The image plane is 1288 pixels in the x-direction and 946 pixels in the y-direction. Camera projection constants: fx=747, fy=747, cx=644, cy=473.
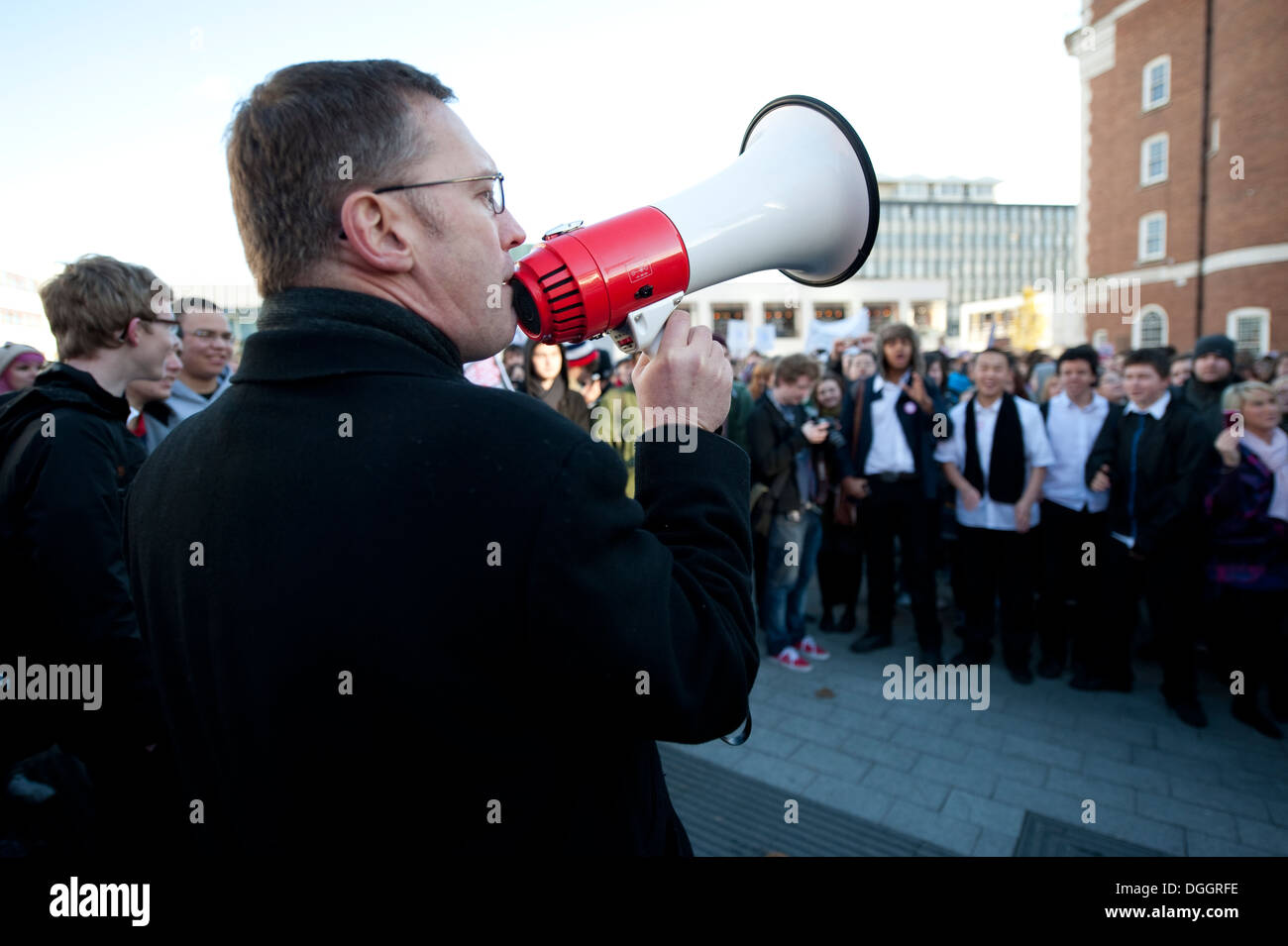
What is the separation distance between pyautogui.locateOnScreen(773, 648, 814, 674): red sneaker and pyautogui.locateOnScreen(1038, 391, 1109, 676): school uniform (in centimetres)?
159

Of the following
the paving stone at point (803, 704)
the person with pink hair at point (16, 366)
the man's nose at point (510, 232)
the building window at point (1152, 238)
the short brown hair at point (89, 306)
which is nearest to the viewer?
the man's nose at point (510, 232)

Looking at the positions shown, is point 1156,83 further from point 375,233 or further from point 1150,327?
point 375,233

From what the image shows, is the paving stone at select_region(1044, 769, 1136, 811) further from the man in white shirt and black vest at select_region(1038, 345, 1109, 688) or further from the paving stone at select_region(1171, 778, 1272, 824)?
the man in white shirt and black vest at select_region(1038, 345, 1109, 688)

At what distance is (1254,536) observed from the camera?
13.6ft

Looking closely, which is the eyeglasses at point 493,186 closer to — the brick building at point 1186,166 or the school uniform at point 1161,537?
the school uniform at point 1161,537

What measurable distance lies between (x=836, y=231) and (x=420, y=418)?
47.1 inches

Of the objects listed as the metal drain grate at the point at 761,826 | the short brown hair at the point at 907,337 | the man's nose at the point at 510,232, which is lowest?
the metal drain grate at the point at 761,826

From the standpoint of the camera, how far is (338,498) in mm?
832

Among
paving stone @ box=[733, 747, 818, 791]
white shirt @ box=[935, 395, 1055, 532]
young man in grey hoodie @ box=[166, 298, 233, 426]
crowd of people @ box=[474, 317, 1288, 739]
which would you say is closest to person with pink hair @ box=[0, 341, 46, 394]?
young man in grey hoodie @ box=[166, 298, 233, 426]

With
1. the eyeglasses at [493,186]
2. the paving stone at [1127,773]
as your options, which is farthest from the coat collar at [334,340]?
the paving stone at [1127,773]

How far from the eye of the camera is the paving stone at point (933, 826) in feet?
10.5

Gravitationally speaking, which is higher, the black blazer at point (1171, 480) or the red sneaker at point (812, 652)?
the black blazer at point (1171, 480)

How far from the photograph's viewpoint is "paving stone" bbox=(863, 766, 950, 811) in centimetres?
354

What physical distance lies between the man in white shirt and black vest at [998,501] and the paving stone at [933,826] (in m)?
1.83
